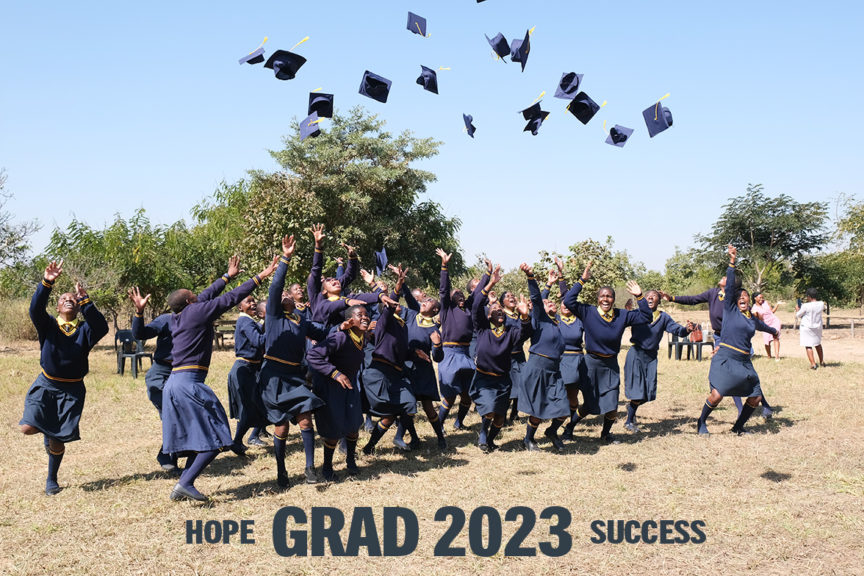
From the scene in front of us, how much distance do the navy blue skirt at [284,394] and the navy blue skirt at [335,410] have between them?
0.37 feet

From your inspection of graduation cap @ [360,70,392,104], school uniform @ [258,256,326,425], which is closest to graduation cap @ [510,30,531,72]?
graduation cap @ [360,70,392,104]

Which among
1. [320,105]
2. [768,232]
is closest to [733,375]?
[320,105]

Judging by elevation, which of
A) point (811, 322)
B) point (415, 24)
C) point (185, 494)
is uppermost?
point (415, 24)

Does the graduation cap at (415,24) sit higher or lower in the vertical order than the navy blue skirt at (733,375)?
higher

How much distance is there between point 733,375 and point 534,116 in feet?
13.6

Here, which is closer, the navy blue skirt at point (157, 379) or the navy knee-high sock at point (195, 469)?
the navy knee-high sock at point (195, 469)

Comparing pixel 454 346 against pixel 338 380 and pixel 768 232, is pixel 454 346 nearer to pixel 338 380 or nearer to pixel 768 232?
pixel 338 380

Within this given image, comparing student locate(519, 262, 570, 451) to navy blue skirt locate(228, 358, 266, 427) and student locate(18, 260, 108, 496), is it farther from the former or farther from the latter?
student locate(18, 260, 108, 496)

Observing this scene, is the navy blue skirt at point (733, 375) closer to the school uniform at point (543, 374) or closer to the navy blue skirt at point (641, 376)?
the navy blue skirt at point (641, 376)

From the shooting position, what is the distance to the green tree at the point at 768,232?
31891 millimetres

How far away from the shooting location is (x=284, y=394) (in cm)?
699

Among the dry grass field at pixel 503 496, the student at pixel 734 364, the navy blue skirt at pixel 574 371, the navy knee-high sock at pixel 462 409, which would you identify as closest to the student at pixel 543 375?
the dry grass field at pixel 503 496

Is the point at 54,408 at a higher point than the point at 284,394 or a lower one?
lower

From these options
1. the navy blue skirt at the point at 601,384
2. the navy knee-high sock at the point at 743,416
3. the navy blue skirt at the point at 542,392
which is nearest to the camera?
the navy blue skirt at the point at 542,392
